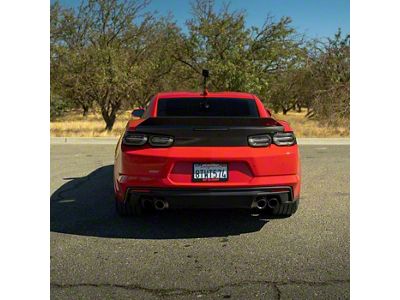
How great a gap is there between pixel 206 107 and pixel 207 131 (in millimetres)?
1173

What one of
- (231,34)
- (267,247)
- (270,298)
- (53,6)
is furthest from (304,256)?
(53,6)

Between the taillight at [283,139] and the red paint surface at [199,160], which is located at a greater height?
the taillight at [283,139]

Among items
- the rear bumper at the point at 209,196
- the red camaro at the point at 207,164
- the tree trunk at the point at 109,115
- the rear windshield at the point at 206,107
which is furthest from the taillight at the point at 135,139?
the tree trunk at the point at 109,115

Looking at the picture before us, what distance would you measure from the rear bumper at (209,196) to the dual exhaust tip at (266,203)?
32mm

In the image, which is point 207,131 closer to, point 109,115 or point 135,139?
point 135,139

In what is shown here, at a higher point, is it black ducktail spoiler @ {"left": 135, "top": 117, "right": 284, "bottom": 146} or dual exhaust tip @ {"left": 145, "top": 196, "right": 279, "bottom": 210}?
black ducktail spoiler @ {"left": 135, "top": 117, "right": 284, "bottom": 146}

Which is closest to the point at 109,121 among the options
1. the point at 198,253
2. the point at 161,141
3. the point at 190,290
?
the point at 161,141

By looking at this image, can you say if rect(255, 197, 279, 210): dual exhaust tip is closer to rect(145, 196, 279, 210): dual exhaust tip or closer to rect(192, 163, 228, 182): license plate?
rect(145, 196, 279, 210): dual exhaust tip

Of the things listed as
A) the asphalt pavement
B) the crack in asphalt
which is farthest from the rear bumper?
the crack in asphalt

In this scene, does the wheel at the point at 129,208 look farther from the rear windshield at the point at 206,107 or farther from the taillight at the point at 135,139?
the rear windshield at the point at 206,107

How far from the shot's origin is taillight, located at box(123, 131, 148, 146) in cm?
362

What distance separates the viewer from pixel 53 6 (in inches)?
723

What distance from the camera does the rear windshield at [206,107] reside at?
462 cm

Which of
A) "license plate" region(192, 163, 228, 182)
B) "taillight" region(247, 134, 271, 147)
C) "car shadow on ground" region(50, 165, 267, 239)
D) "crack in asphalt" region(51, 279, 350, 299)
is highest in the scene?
"taillight" region(247, 134, 271, 147)
